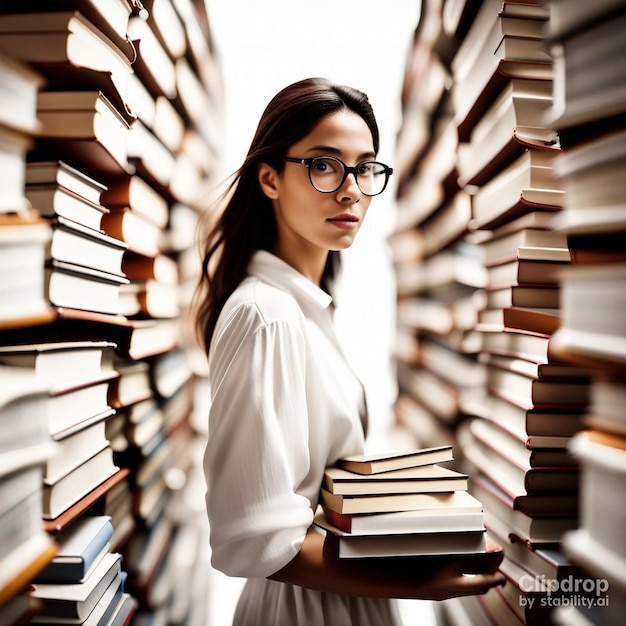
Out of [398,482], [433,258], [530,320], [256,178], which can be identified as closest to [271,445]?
[398,482]

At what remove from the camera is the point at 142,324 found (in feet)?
3.80

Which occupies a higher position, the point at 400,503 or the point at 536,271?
the point at 536,271

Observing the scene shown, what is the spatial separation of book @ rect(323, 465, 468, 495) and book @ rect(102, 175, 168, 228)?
69 centimetres

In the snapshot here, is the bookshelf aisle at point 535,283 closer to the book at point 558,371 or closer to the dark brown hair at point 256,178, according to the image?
the book at point 558,371

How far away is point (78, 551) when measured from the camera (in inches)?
30.6

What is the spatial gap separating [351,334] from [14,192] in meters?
1.75

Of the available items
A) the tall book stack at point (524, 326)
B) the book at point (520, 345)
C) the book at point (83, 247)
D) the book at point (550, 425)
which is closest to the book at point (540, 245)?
the tall book stack at point (524, 326)

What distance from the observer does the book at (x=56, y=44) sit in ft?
2.42

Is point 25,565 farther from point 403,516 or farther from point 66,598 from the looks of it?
point 403,516

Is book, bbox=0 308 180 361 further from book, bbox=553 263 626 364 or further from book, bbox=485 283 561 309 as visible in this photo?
book, bbox=485 283 561 309

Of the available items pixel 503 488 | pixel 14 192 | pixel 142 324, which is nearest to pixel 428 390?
pixel 503 488

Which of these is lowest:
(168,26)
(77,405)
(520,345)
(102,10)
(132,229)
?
(77,405)

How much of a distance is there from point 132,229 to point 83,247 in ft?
0.93

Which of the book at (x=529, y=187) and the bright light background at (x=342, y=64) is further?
the bright light background at (x=342, y=64)
